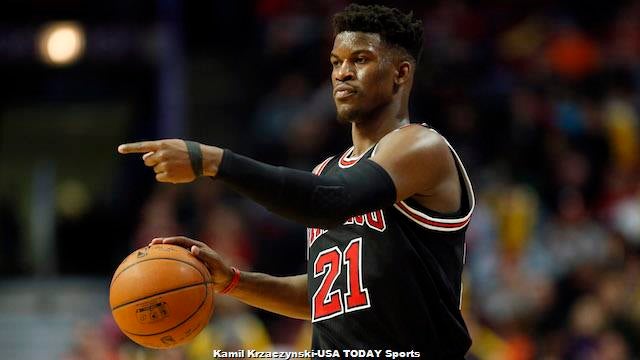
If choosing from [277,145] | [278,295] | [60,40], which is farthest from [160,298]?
[60,40]

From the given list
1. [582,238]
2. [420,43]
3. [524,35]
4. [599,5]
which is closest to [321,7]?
[524,35]

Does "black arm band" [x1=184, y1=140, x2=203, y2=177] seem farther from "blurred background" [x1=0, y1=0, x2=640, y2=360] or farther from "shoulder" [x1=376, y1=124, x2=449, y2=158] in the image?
A: "blurred background" [x1=0, y1=0, x2=640, y2=360]

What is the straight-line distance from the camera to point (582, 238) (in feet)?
38.4

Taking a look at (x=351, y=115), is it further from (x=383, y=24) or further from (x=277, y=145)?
(x=277, y=145)

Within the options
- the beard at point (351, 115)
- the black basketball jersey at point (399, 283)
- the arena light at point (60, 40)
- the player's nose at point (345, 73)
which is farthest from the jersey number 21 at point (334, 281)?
the arena light at point (60, 40)

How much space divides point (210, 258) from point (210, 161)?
1.19 meters

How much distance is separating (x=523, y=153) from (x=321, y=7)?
11.9 feet

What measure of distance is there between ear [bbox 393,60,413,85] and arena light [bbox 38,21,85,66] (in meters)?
10.2

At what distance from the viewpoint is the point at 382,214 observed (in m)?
4.86

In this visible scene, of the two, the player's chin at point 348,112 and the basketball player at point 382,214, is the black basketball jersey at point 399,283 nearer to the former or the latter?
the basketball player at point 382,214

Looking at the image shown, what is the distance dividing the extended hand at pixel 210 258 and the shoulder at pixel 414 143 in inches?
41.2

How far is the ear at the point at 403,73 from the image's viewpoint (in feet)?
16.7

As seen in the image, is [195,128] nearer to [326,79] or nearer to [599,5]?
[326,79]

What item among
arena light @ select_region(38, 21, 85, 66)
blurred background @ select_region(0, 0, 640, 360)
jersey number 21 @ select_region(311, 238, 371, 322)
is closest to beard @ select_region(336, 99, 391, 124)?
jersey number 21 @ select_region(311, 238, 371, 322)
